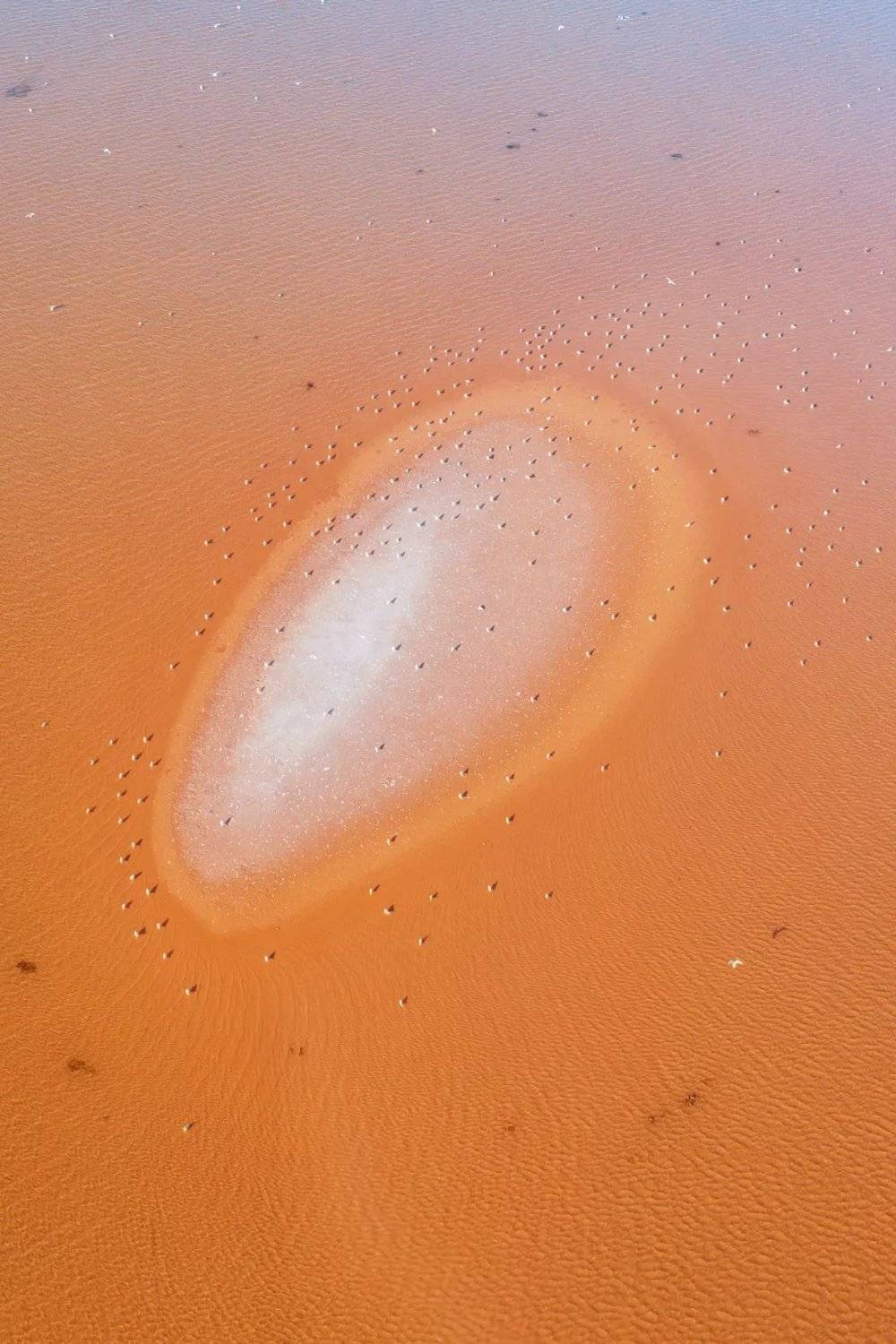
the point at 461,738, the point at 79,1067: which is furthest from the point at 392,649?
the point at 79,1067

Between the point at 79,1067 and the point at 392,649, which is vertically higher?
the point at 392,649

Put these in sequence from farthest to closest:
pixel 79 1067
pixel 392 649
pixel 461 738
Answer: pixel 392 649 → pixel 461 738 → pixel 79 1067

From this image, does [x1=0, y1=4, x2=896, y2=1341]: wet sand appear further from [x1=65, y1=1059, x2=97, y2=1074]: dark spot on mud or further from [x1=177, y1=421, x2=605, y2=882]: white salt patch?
[x1=177, y1=421, x2=605, y2=882]: white salt patch

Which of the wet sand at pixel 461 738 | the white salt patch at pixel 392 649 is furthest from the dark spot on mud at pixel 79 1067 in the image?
the white salt patch at pixel 392 649

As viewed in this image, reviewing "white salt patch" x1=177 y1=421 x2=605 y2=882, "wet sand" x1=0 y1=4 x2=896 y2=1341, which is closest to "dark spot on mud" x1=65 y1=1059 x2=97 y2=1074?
"wet sand" x1=0 y1=4 x2=896 y2=1341

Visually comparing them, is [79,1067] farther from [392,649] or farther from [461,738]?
[392,649]

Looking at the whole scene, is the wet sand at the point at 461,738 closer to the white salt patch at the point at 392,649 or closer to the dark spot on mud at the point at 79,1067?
the dark spot on mud at the point at 79,1067

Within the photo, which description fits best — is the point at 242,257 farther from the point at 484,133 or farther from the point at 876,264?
the point at 876,264

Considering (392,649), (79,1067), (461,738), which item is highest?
(392,649)

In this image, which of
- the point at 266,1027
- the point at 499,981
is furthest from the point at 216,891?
the point at 499,981
